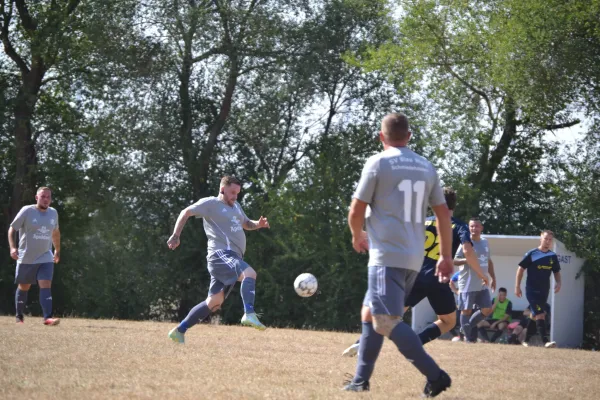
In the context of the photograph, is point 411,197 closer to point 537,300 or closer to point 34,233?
point 34,233

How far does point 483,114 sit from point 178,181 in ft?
30.5

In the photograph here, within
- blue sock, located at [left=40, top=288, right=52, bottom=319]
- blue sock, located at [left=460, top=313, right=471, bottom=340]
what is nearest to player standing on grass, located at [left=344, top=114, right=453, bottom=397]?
blue sock, located at [left=40, top=288, right=52, bottom=319]

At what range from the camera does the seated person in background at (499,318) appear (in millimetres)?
19062

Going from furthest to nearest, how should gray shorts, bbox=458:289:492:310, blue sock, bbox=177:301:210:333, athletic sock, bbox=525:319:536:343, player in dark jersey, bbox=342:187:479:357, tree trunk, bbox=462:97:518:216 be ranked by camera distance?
tree trunk, bbox=462:97:518:216, athletic sock, bbox=525:319:536:343, gray shorts, bbox=458:289:492:310, blue sock, bbox=177:301:210:333, player in dark jersey, bbox=342:187:479:357

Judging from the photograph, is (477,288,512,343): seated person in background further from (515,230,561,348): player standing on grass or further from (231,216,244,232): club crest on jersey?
(231,216,244,232): club crest on jersey

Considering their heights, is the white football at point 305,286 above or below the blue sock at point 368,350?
above

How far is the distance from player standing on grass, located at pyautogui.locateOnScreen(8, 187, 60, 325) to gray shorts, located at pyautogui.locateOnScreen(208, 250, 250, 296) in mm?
3861

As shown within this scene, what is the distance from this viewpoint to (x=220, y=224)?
1072cm

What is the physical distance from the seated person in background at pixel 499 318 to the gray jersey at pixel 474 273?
3.89 metres

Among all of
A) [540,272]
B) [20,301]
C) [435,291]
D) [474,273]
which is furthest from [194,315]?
[540,272]

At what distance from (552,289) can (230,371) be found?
42.8ft

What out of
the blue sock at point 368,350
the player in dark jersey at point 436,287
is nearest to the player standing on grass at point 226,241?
the player in dark jersey at point 436,287

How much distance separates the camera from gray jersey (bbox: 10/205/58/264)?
526 inches

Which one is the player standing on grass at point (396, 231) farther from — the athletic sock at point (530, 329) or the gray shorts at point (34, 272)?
the athletic sock at point (530, 329)
